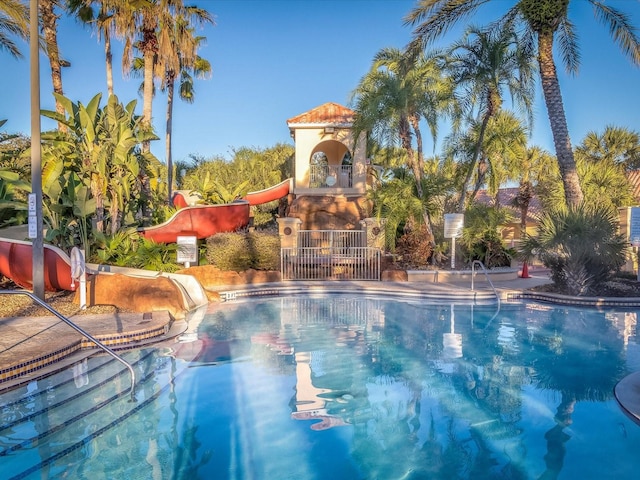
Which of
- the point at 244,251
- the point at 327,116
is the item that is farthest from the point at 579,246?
the point at 327,116

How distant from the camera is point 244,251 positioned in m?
14.5

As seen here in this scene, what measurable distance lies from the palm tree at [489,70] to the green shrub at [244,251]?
24.0ft

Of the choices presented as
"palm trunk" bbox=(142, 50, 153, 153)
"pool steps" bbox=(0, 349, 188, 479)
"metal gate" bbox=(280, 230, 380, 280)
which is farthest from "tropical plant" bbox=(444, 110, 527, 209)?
"pool steps" bbox=(0, 349, 188, 479)

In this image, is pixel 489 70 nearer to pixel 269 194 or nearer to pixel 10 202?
pixel 269 194

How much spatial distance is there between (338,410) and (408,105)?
11.8 meters

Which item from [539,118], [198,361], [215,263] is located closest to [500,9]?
[539,118]

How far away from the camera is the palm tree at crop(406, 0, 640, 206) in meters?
12.5

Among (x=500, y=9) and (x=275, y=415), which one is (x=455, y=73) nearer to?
(x=500, y=9)

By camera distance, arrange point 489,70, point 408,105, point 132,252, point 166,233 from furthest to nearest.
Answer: point 408,105 → point 166,233 → point 489,70 → point 132,252

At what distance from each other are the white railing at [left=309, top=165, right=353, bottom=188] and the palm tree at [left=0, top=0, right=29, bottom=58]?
40.7 feet

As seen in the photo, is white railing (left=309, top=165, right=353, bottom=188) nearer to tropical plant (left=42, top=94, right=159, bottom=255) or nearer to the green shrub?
the green shrub

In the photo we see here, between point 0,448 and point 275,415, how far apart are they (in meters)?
2.63

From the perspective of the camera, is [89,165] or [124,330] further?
[89,165]

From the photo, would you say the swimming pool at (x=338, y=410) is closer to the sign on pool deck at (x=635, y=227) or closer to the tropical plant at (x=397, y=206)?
the sign on pool deck at (x=635, y=227)
